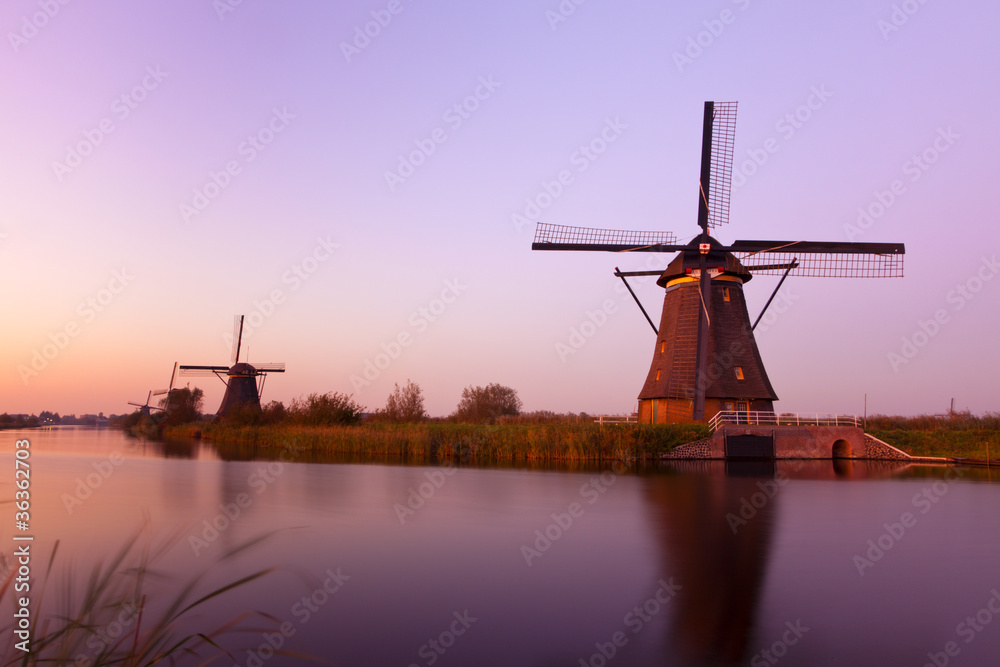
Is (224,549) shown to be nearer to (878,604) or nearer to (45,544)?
(45,544)

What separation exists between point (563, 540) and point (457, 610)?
3358mm

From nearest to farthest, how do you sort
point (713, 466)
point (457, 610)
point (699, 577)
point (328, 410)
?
point (457, 610) < point (699, 577) < point (713, 466) < point (328, 410)

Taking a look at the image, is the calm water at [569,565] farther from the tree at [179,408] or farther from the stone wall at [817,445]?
the tree at [179,408]

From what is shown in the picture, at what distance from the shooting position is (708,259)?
72.6 ft

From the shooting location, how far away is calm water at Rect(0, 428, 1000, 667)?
4957 millimetres

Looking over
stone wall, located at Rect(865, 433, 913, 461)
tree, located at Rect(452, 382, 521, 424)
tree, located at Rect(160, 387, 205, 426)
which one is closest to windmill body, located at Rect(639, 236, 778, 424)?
stone wall, located at Rect(865, 433, 913, 461)

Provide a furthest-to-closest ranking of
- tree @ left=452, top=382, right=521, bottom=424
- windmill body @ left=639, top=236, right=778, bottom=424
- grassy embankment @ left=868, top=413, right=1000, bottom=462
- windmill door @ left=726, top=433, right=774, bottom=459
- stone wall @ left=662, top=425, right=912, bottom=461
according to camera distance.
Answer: tree @ left=452, top=382, right=521, bottom=424, grassy embankment @ left=868, top=413, right=1000, bottom=462, windmill body @ left=639, top=236, right=778, bottom=424, stone wall @ left=662, top=425, right=912, bottom=461, windmill door @ left=726, top=433, right=774, bottom=459

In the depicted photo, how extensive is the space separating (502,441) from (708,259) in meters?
9.72

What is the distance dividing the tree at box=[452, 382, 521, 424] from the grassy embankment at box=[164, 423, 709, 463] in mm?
14206

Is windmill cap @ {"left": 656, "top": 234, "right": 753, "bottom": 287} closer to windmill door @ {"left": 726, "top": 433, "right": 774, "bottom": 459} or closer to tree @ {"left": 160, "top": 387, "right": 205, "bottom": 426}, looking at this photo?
windmill door @ {"left": 726, "top": 433, "right": 774, "bottom": 459}

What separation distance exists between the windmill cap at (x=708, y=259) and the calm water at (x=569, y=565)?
9.41m

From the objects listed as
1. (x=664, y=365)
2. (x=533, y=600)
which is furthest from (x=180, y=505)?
(x=664, y=365)

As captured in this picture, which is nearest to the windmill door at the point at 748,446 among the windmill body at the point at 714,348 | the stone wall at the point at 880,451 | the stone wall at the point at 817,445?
the stone wall at the point at 817,445

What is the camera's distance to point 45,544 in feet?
25.8
